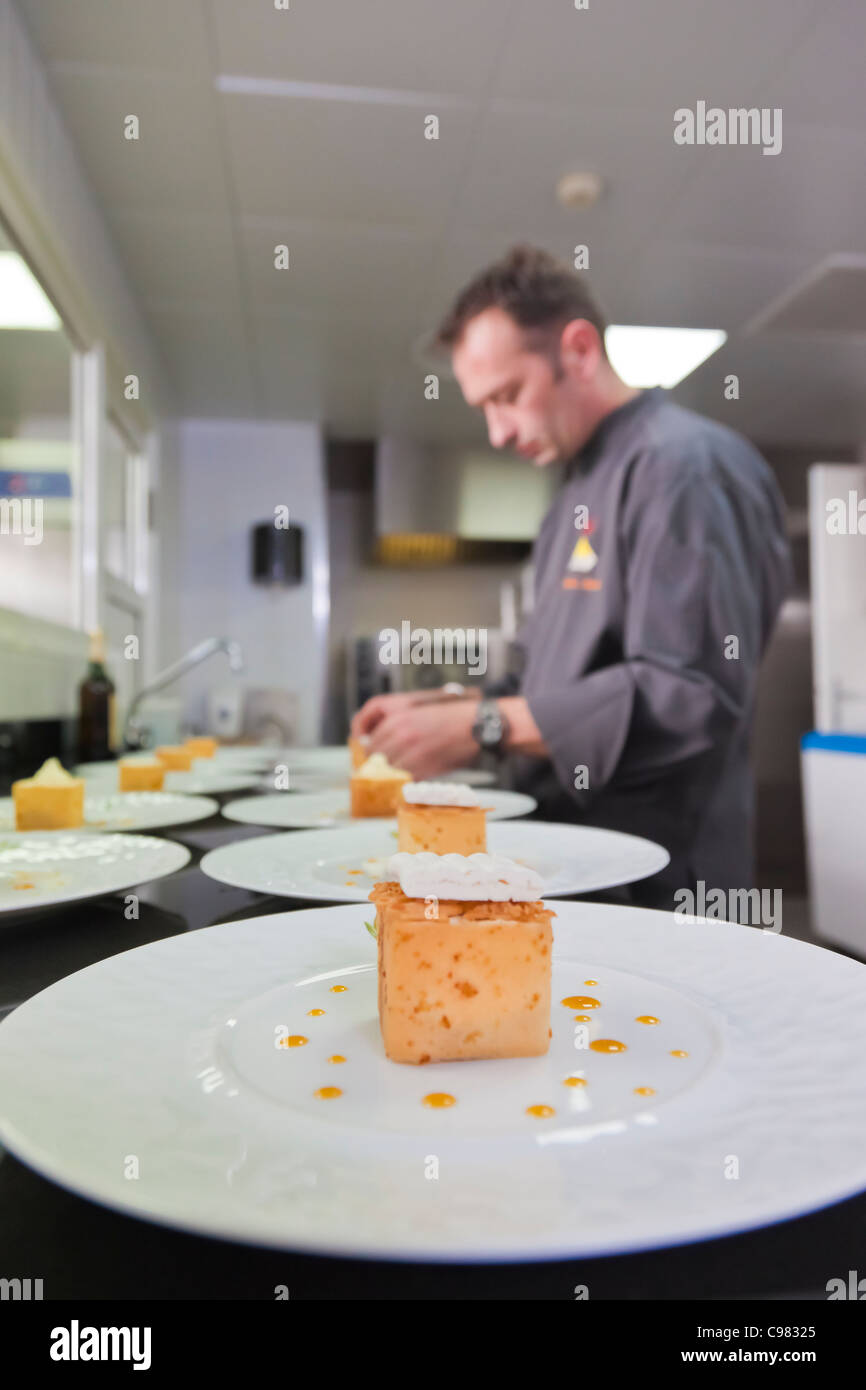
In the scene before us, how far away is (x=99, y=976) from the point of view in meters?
0.51

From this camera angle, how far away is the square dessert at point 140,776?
144cm

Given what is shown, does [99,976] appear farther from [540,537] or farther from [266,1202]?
[540,537]

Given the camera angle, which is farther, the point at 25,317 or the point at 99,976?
the point at 25,317

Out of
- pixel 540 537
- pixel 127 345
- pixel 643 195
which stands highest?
pixel 643 195

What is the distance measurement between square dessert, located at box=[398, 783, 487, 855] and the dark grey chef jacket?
70 centimetres

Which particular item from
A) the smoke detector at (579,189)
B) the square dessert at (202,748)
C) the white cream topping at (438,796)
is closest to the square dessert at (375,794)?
the white cream topping at (438,796)

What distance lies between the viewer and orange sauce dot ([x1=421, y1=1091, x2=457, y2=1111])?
40 cm

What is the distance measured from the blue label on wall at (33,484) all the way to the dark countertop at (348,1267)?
8.37 ft

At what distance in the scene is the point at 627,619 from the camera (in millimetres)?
1729

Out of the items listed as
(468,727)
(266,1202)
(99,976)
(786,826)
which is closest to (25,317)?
(468,727)

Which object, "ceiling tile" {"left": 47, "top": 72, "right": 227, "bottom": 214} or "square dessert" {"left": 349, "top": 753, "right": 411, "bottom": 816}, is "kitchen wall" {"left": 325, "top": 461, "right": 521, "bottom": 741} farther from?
"square dessert" {"left": 349, "top": 753, "right": 411, "bottom": 816}

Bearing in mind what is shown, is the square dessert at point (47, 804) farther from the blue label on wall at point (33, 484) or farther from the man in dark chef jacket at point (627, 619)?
the blue label on wall at point (33, 484)
